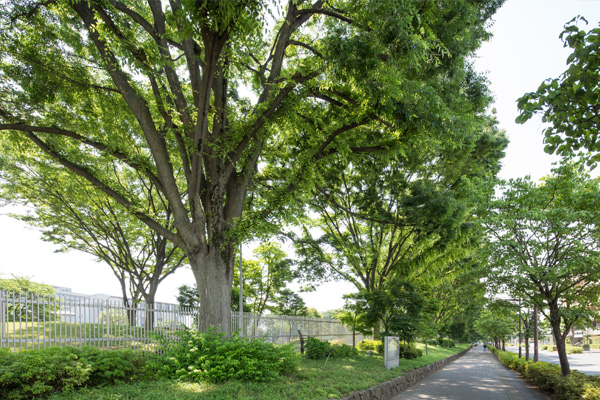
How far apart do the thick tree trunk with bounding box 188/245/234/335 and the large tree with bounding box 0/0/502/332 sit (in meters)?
0.02

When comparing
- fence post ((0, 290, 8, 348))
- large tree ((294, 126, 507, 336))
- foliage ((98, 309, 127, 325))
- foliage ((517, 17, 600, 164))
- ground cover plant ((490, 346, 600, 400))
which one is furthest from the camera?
large tree ((294, 126, 507, 336))

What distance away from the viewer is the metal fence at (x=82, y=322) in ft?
26.6

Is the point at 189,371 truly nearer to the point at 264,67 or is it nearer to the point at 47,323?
the point at 47,323

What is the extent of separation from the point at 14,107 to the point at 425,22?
1007 centimetres

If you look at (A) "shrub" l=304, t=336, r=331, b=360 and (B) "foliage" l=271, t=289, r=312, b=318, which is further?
(B) "foliage" l=271, t=289, r=312, b=318

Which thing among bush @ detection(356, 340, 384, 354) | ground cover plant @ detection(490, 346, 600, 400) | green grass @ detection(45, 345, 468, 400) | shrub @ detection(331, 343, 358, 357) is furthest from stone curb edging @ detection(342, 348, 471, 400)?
ground cover plant @ detection(490, 346, 600, 400)

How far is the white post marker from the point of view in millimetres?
13969

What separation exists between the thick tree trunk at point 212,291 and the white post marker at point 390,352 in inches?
281

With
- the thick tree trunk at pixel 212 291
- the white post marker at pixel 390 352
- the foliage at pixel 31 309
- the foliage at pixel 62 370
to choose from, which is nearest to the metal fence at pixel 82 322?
the foliage at pixel 31 309

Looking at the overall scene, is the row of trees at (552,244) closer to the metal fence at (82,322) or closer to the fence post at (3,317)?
the metal fence at (82,322)

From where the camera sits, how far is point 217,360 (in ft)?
25.5

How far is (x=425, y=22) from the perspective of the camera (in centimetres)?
673

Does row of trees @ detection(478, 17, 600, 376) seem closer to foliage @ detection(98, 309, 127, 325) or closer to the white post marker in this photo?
the white post marker

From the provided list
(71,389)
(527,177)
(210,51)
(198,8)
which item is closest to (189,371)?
(71,389)
